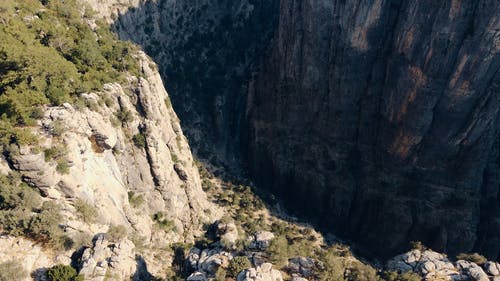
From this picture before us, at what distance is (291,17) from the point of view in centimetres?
7125

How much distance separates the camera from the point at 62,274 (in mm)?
35188

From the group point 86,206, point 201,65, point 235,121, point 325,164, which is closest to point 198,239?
point 86,206

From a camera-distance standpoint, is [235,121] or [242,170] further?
[235,121]

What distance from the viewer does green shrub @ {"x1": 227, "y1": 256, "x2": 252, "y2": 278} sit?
4075cm

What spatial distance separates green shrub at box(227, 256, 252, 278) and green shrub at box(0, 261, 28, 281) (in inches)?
839

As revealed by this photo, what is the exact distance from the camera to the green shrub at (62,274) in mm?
34906

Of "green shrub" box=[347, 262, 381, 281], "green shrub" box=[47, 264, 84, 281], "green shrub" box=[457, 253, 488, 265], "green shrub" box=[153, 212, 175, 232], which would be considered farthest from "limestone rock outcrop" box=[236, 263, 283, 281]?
"green shrub" box=[457, 253, 488, 265]

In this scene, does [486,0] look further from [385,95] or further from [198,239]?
[198,239]

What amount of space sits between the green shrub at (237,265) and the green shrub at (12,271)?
69.9 ft

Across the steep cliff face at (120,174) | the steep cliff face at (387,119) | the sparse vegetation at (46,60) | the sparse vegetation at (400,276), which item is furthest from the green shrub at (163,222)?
the steep cliff face at (387,119)

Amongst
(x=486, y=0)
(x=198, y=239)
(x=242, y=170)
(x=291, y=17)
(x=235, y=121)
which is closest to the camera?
(x=486, y=0)

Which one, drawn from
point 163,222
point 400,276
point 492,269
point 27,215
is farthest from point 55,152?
point 492,269

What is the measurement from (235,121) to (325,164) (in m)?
26.7

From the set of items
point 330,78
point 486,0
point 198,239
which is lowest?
point 198,239
